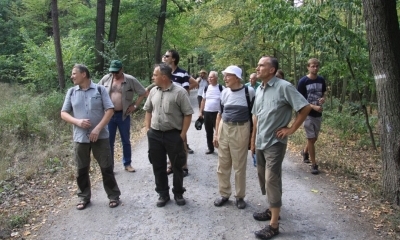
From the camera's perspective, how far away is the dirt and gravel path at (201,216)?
4.05 metres

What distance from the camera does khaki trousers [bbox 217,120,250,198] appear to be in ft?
15.2

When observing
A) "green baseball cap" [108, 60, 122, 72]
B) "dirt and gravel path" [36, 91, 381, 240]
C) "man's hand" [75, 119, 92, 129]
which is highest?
"green baseball cap" [108, 60, 122, 72]

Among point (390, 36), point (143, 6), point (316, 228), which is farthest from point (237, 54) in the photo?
point (316, 228)

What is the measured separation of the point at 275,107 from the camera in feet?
12.6

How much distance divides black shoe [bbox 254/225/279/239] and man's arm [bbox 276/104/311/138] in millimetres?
1127

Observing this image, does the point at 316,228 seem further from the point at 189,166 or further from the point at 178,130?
the point at 189,166

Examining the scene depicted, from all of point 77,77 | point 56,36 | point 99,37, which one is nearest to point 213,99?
point 77,77

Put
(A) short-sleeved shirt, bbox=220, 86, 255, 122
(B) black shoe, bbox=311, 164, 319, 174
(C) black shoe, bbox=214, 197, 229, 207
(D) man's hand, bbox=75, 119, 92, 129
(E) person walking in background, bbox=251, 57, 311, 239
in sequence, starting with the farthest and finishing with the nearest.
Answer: (B) black shoe, bbox=311, 164, 319, 174, (C) black shoe, bbox=214, 197, 229, 207, (A) short-sleeved shirt, bbox=220, 86, 255, 122, (D) man's hand, bbox=75, 119, 92, 129, (E) person walking in background, bbox=251, 57, 311, 239

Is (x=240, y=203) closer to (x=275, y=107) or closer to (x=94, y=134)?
(x=275, y=107)

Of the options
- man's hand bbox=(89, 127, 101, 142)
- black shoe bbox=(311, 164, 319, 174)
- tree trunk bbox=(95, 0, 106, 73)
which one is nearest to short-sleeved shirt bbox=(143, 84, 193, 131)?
man's hand bbox=(89, 127, 101, 142)

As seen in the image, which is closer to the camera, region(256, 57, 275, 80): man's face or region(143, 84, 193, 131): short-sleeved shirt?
region(256, 57, 275, 80): man's face

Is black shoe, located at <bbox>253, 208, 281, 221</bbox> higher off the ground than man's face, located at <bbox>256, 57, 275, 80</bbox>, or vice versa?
man's face, located at <bbox>256, 57, 275, 80</bbox>

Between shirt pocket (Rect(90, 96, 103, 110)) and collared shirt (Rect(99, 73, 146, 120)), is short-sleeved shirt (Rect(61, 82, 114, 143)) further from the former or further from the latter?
collared shirt (Rect(99, 73, 146, 120))

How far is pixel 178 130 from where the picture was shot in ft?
15.3
